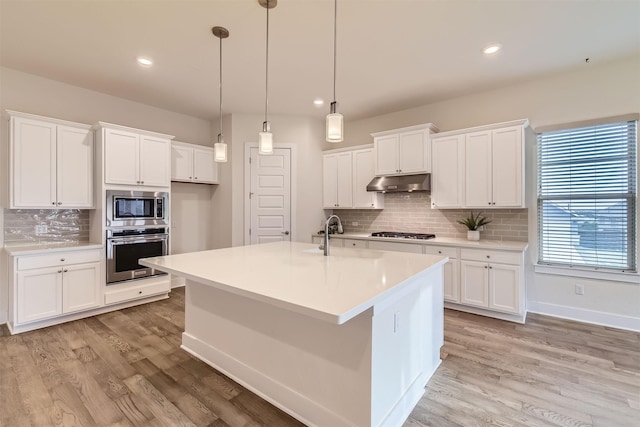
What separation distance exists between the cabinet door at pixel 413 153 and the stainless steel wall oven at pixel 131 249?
3.52 meters

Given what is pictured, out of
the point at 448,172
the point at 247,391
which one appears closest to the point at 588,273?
the point at 448,172

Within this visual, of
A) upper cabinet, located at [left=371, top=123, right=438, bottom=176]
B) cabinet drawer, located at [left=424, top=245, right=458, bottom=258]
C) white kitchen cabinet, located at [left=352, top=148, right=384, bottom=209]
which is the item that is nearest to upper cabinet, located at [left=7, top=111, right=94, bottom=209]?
white kitchen cabinet, located at [left=352, top=148, right=384, bottom=209]

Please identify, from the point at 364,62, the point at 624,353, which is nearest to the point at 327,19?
the point at 364,62

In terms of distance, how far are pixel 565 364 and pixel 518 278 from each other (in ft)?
3.25

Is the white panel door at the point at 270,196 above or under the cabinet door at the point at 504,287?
above

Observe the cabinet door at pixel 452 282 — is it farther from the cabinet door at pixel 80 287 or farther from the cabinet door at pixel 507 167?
Result: the cabinet door at pixel 80 287

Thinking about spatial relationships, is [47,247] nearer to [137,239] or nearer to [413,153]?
[137,239]

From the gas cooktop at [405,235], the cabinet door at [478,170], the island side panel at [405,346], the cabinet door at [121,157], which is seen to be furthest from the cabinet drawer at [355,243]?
the cabinet door at [121,157]

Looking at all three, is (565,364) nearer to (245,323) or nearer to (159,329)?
(245,323)

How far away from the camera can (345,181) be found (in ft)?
16.5

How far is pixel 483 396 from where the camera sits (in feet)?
Answer: 6.78

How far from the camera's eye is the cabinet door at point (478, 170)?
3.69m

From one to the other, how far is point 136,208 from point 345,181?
3097mm

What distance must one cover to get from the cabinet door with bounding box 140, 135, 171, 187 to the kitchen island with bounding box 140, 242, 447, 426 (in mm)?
2172
